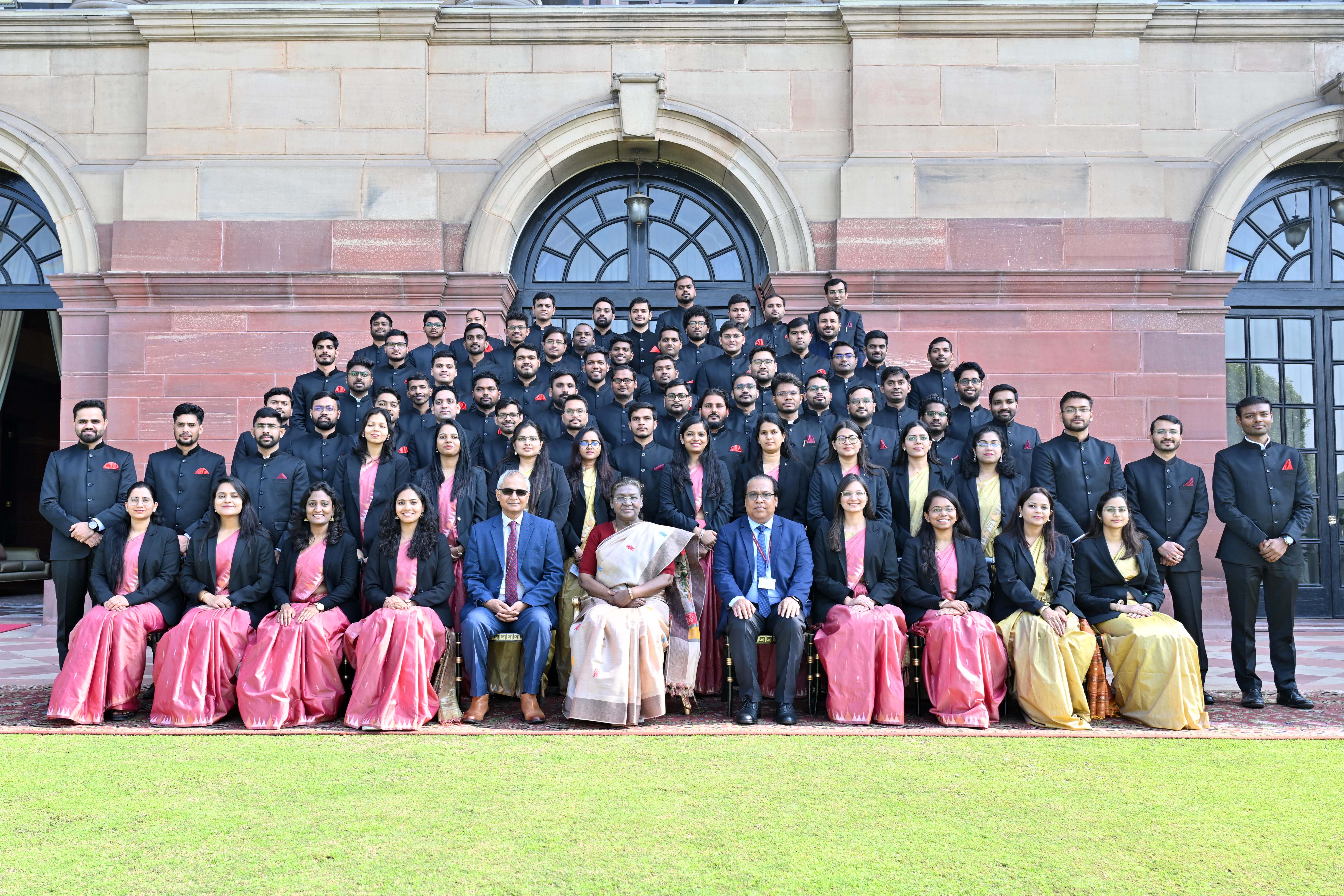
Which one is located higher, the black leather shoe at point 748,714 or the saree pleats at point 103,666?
the saree pleats at point 103,666

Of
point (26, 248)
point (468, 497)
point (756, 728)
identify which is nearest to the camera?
point (756, 728)

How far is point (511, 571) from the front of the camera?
6352mm

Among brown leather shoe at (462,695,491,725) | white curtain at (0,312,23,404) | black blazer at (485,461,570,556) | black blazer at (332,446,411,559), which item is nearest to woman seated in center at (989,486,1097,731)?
black blazer at (485,461,570,556)

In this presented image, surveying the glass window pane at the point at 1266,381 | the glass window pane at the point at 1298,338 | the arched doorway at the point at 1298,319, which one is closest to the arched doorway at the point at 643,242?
the arched doorway at the point at 1298,319

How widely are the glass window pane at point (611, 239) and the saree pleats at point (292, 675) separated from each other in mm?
5666

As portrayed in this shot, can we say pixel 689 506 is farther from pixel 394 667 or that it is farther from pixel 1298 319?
pixel 1298 319

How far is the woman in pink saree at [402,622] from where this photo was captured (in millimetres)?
5777

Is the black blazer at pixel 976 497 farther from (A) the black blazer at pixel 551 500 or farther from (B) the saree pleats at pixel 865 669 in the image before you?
(A) the black blazer at pixel 551 500

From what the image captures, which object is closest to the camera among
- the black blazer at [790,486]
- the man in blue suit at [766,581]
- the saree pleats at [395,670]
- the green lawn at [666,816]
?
the green lawn at [666,816]

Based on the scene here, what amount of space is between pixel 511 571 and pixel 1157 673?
375 cm

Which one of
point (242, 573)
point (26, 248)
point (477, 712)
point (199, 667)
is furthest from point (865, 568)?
point (26, 248)

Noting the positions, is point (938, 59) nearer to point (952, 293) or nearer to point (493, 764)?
point (952, 293)

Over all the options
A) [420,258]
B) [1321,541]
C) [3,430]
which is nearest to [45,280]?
[420,258]

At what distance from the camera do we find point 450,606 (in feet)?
21.6
